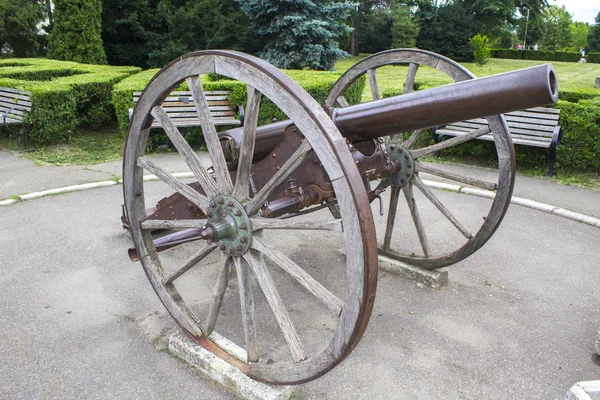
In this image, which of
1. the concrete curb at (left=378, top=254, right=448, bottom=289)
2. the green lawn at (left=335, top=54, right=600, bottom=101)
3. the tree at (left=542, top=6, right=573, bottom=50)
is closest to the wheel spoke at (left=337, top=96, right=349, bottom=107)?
the concrete curb at (left=378, top=254, right=448, bottom=289)

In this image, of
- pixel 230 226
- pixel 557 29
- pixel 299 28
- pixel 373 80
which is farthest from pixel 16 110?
pixel 557 29

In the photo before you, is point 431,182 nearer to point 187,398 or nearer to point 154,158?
point 154,158

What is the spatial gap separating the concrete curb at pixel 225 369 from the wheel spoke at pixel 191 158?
3.18ft

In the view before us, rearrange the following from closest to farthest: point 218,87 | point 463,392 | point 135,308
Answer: point 463,392 → point 135,308 → point 218,87

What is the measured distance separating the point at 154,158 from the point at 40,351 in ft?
16.4

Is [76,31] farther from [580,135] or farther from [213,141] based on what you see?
[213,141]

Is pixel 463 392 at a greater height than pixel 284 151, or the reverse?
pixel 284 151

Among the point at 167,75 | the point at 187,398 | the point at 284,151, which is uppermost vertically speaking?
the point at 167,75

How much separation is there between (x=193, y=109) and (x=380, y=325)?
5879mm

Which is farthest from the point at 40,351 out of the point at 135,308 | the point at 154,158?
the point at 154,158

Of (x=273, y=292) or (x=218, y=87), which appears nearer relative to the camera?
(x=273, y=292)

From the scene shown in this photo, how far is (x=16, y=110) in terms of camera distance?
8367 millimetres

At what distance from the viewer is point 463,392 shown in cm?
298

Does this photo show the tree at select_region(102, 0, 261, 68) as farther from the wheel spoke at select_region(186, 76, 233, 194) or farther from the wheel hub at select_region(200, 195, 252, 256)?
the wheel hub at select_region(200, 195, 252, 256)
